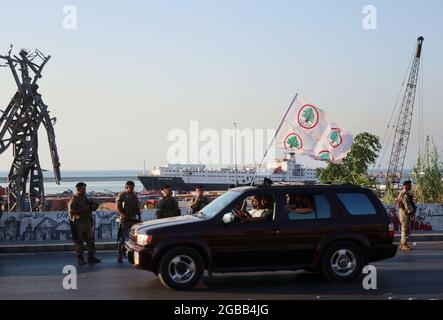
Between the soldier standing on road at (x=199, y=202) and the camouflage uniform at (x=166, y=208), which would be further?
the soldier standing on road at (x=199, y=202)

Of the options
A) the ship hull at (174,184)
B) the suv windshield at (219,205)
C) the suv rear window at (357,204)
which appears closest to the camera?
the suv windshield at (219,205)

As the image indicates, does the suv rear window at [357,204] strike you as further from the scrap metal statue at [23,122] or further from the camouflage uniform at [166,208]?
the scrap metal statue at [23,122]

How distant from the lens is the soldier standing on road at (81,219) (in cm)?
1302

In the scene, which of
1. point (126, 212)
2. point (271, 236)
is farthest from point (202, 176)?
point (271, 236)

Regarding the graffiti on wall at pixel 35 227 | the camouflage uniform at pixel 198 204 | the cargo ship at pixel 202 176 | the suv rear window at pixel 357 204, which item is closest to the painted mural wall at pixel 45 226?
the graffiti on wall at pixel 35 227

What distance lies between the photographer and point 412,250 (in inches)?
610

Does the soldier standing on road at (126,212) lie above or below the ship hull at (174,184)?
above

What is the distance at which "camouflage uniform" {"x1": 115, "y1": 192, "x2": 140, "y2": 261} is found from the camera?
43.7 ft

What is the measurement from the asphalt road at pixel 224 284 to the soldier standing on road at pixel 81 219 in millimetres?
467

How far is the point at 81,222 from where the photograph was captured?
13117mm

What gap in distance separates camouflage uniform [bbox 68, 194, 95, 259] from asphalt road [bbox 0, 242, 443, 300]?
0.51m

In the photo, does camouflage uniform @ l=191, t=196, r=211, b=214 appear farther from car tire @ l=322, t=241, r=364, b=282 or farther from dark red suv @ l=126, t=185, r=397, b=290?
car tire @ l=322, t=241, r=364, b=282

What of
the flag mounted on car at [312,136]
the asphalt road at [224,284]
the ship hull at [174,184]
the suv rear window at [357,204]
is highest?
the flag mounted on car at [312,136]
